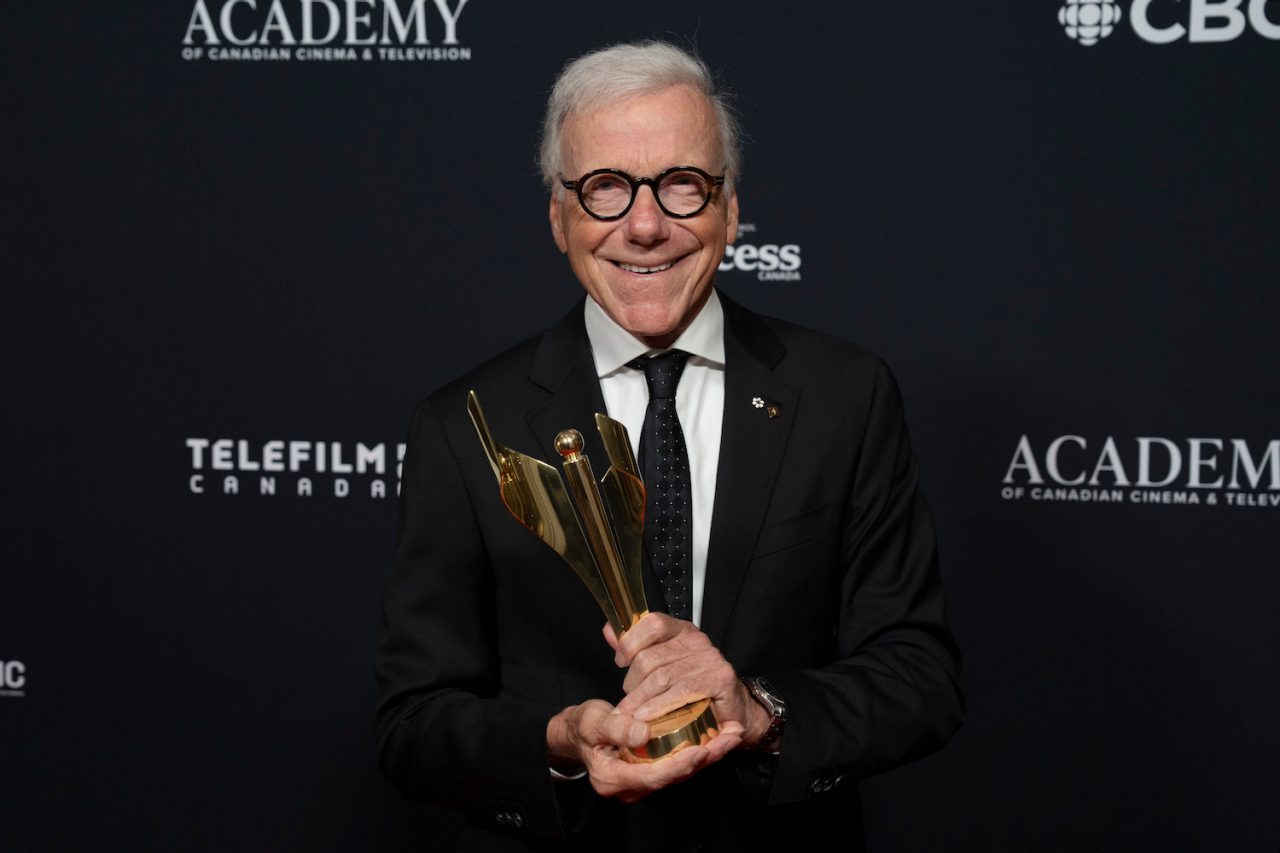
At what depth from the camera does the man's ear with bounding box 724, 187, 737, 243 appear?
1379mm

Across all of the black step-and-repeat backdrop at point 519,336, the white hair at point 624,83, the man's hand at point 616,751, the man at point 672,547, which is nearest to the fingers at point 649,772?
the man's hand at point 616,751

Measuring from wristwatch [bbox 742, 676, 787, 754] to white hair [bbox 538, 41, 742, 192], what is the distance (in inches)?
20.0

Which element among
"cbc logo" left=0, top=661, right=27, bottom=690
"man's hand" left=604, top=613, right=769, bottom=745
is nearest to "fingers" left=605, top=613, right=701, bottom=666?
"man's hand" left=604, top=613, right=769, bottom=745

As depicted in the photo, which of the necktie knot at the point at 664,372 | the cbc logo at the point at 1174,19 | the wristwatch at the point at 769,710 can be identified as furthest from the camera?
the cbc logo at the point at 1174,19

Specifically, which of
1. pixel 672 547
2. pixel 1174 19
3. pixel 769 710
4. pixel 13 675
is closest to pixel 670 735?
pixel 769 710

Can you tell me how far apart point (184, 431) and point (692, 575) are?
5.19ft

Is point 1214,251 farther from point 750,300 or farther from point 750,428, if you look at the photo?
point 750,428

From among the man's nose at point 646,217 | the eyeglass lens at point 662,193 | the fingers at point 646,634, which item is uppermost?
the eyeglass lens at point 662,193

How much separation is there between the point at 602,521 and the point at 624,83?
0.44 meters

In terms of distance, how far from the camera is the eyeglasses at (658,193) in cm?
130

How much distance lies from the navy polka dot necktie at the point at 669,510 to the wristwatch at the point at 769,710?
117 mm

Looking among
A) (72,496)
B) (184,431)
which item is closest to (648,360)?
(184,431)

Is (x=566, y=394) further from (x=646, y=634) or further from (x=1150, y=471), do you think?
(x=1150, y=471)

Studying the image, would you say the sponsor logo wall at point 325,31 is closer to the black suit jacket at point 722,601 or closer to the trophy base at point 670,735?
the black suit jacket at point 722,601
